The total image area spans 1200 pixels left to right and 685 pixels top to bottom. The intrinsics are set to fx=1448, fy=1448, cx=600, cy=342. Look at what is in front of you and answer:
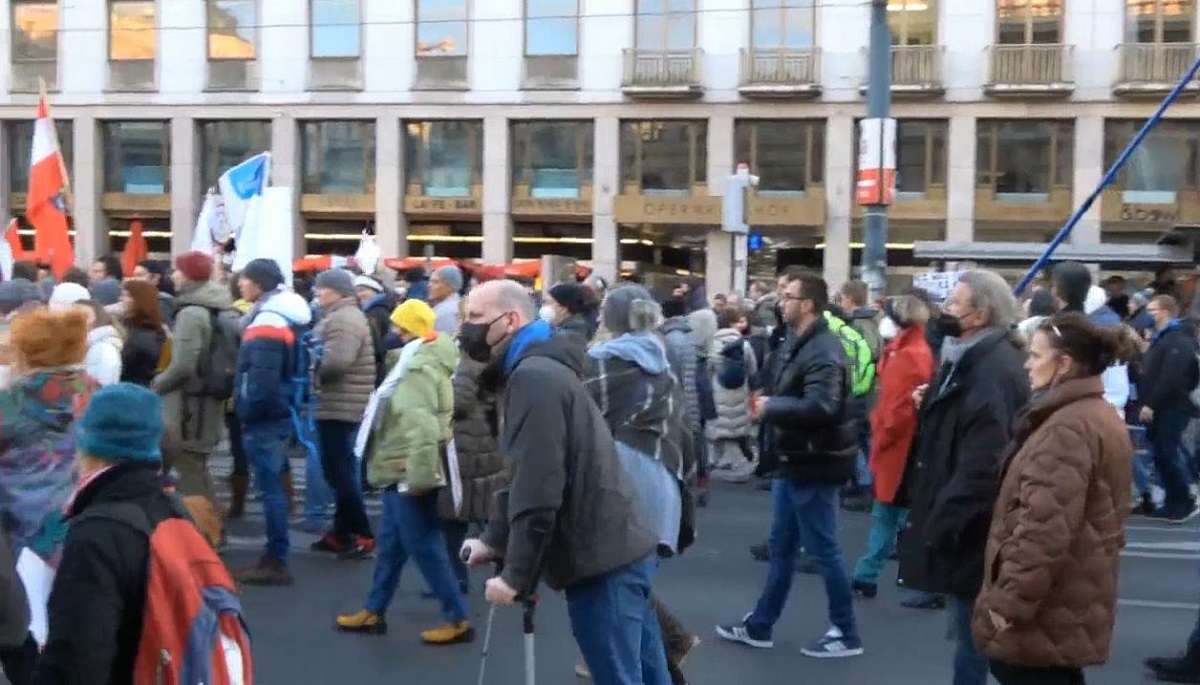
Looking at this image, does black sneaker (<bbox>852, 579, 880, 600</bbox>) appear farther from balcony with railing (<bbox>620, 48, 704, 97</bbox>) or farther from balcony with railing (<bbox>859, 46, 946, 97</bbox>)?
balcony with railing (<bbox>620, 48, 704, 97</bbox>)

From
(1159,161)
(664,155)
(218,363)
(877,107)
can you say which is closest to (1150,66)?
(1159,161)

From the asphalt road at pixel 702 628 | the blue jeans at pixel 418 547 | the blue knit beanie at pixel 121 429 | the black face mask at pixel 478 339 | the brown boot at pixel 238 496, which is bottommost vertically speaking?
the asphalt road at pixel 702 628

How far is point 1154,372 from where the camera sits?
39.4 ft

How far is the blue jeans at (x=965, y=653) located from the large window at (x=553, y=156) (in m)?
30.5

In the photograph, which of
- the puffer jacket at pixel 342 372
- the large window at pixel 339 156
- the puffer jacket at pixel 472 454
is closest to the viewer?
the puffer jacket at pixel 472 454

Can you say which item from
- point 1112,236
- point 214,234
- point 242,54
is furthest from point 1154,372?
point 242,54

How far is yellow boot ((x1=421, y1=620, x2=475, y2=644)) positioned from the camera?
24.7ft

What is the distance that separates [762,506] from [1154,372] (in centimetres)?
343

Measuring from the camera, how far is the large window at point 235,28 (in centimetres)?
3669

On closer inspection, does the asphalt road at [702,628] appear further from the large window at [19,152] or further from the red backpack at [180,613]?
the large window at [19,152]

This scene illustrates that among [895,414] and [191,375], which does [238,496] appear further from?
[895,414]

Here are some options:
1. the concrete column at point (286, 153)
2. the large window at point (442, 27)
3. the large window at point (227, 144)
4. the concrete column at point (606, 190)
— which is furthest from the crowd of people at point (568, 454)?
the large window at point (227, 144)

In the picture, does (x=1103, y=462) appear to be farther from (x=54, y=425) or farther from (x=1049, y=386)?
(x=54, y=425)

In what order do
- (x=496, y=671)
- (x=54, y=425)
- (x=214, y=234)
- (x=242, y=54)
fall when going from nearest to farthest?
(x=54, y=425)
(x=496, y=671)
(x=214, y=234)
(x=242, y=54)
